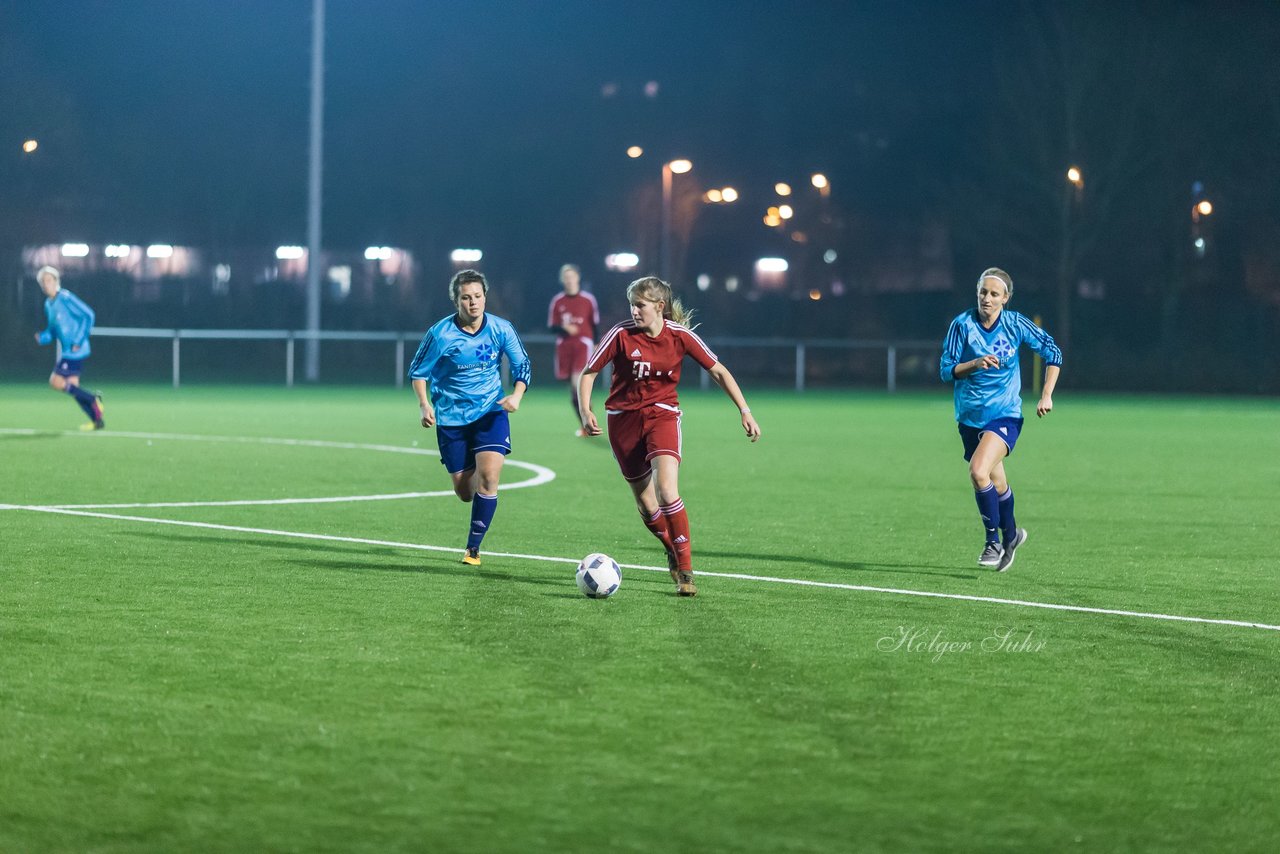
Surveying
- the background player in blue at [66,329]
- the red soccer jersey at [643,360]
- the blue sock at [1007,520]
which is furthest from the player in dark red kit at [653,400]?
the background player in blue at [66,329]

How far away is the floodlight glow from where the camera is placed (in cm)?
5919

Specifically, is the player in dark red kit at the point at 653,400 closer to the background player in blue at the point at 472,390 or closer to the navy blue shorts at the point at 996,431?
the background player in blue at the point at 472,390

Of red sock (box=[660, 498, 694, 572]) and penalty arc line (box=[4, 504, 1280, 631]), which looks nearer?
penalty arc line (box=[4, 504, 1280, 631])

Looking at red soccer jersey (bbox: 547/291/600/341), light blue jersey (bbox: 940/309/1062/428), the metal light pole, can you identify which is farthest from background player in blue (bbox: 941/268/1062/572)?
the metal light pole

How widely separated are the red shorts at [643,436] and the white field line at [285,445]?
4759 mm

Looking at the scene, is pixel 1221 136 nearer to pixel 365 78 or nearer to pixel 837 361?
pixel 837 361

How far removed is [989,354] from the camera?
1016 centimetres

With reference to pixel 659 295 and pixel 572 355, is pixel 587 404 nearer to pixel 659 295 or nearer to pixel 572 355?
pixel 659 295

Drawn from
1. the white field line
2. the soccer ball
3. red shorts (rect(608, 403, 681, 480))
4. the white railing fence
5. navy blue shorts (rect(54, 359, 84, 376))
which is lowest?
the white railing fence

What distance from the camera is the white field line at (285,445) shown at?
1278 centimetres

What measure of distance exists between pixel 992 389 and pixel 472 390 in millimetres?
3214

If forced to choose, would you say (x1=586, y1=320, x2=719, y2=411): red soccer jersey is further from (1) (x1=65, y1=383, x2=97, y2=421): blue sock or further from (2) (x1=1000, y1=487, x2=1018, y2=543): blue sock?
(1) (x1=65, y1=383, x2=97, y2=421): blue sock

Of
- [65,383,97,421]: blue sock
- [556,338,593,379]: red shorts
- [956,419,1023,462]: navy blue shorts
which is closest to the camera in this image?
[956,419,1023,462]: navy blue shorts

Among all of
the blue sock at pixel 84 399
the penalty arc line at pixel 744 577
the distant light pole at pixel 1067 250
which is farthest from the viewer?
the distant light pole at pixel 1067 250
